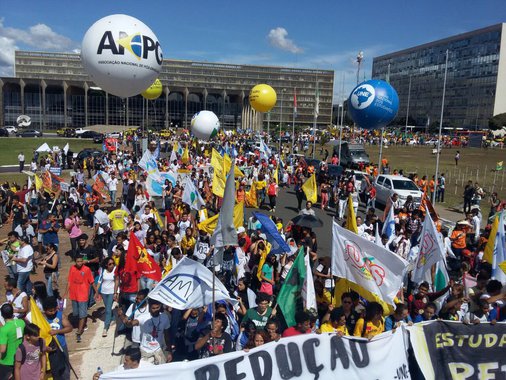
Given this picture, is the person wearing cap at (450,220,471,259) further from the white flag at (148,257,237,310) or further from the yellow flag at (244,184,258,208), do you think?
the yellow flag at (244,184,258,208)

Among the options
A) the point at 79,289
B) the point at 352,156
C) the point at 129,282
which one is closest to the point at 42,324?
the point at 79,289

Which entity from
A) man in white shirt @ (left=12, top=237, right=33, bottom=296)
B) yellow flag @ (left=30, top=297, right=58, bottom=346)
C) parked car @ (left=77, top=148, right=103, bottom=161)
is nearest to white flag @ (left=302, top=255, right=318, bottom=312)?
yellow flag @ (left=30, top=297, right=58, bottom=346)

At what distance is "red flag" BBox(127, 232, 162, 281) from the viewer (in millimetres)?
7824

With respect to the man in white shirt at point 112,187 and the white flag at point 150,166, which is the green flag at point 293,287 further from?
the man in white shirt at point 112,187

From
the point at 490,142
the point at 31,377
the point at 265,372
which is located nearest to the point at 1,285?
the point at 31,377

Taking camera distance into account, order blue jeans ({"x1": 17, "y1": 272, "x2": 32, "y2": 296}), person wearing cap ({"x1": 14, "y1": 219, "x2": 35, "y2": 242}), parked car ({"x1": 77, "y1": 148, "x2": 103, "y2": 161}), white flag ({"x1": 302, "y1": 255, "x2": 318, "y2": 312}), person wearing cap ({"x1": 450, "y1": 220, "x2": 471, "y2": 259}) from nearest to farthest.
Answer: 1. white flag ({"x1": 302, "y1": 255, "x2": 318, "y2": 312})
2. blue jeans ({"x1": 17, "y1": 272, "x2": 32, "y2": 296})
3. person wearing cap ({"x1": 14, "y1": 219, "x2": 35, "y2": 242})
4. person wearing cap ({"x1": 450, "y1": 220, "x2": 471, "y2": 259})
5. parked car ({"x1": 77, "y1": 148, "x2": 103, "y2": 161})

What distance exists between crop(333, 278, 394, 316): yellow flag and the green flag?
30.3 inches

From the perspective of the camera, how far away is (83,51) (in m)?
12.1

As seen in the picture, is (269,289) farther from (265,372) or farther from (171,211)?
(171,211)

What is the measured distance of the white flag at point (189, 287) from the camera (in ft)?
20.6

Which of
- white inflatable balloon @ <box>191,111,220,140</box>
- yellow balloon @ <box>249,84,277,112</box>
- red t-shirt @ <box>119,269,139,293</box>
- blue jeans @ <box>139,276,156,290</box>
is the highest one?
yellow balloon @ <box>249,84,277,112</box>

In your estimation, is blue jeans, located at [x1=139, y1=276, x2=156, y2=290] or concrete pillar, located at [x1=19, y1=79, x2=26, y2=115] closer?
blue jeans, located at [x1=139, y1=276, x2=156, y2=290]

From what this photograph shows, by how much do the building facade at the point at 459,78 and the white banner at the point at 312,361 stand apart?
98169mm

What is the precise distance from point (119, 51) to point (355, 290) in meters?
8.79
